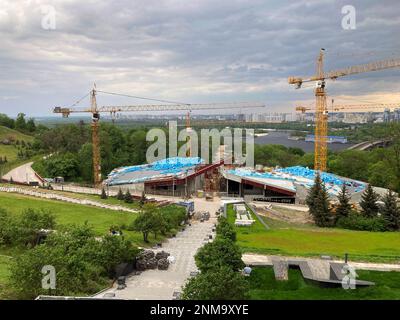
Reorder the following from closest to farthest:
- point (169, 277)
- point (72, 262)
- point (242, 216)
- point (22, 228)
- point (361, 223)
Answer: point (72, 262) < point (169, 277) < point (22, 228) < point (361, 223) < point (242, 216)

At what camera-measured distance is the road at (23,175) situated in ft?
187

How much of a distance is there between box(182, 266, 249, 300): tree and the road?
4712 centimetres

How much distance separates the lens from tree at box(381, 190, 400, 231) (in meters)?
32.4

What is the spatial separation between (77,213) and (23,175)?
3114 centimetres

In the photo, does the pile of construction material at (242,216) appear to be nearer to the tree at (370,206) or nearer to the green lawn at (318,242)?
the green lawn at (318,242)

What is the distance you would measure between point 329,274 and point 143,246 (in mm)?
11318

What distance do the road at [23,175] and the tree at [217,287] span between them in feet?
155

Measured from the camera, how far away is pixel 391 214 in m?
32.7

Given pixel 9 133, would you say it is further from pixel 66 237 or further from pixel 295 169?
pixel 66 237

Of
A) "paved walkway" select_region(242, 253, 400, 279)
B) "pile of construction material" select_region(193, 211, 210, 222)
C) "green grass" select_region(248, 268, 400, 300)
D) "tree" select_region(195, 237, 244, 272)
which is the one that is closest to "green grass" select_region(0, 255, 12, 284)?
"tree" select_region(195, 237, 244, 272)

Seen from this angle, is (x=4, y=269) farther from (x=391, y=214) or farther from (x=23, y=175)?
(x=23, y=175)

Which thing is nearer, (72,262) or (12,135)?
(72,262)

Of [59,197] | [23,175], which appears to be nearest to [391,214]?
[59,197]
